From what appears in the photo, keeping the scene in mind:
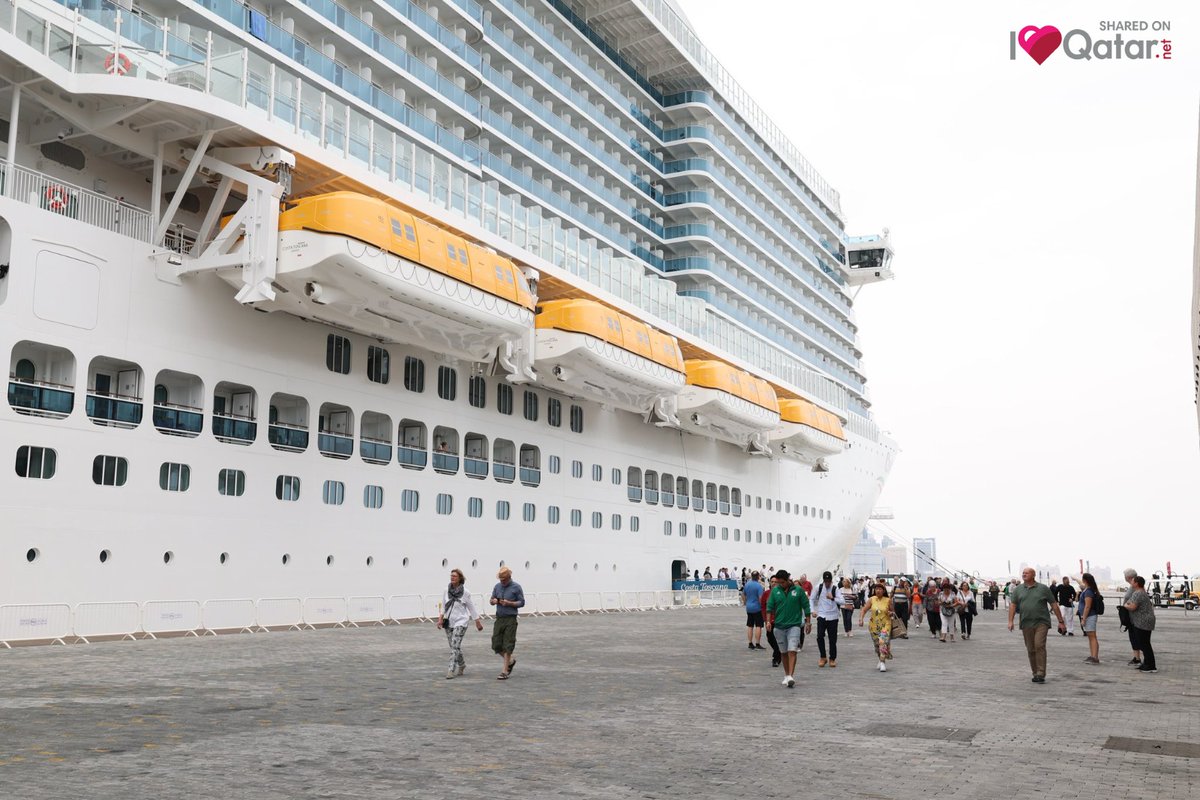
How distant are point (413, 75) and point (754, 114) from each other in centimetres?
3014

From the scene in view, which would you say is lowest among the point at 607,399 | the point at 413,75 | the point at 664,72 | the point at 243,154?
the point at 607,399

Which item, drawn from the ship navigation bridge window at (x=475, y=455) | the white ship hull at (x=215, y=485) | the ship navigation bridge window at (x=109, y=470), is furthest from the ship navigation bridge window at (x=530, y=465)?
the ship navigation bridge window at (x=109, y=470)

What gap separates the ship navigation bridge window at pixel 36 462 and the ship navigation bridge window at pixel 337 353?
7.27m

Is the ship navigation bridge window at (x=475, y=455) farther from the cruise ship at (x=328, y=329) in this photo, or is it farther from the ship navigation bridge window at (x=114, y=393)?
the ship navigation bridge window at (x=114, y=393)

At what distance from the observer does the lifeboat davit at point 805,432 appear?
4434 centimetres

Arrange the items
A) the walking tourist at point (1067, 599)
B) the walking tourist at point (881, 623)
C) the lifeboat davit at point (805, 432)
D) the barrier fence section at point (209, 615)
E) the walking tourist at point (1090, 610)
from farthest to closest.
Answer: the lifeboat davit at point (805, 432), the walking tourist at point (1067, 599), the barrier fence section at point (209, 615), the walking tourist at point (1090, 610), the walking tourist at point (881, 623)

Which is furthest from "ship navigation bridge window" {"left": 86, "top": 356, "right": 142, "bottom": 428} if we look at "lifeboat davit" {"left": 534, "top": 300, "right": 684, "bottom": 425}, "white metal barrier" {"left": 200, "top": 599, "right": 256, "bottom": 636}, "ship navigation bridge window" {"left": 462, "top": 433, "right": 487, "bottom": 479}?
"lifeboat davit" {"left": 534, "top": 300, "right": 684, "bottom": 425}

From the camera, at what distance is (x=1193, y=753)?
783 centimetres

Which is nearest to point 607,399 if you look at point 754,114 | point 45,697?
point 45,697

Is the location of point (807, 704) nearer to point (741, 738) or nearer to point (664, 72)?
point (741, 738)

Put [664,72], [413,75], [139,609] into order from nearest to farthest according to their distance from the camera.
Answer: [139,609] → [413,75] → [664,72]

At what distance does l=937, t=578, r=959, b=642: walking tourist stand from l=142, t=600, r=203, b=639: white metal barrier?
50.9ft

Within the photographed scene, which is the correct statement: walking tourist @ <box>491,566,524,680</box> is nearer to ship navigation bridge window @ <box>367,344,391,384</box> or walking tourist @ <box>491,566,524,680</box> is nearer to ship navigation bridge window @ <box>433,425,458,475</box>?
ship navigation bridge window @ <box>367,344,391,384</box>

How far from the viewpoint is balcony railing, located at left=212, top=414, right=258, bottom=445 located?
20.7 meters
